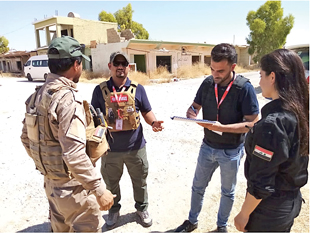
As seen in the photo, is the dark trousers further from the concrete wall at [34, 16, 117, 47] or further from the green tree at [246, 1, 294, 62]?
the green tree at [246, 1, 294, 62]

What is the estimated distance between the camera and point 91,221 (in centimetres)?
192

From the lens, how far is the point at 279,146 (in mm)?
1301

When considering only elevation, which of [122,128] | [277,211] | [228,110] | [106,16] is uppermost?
[106,16]

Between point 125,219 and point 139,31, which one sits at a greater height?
point 139,31

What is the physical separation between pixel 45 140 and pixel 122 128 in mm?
1039

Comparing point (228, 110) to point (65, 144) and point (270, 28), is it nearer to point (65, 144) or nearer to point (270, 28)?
point (65, 144)

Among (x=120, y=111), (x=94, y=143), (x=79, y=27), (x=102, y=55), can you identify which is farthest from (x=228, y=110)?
(x=79, y=27)

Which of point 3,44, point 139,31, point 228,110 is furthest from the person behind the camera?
point 139,31

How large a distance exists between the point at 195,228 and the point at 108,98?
172 cm

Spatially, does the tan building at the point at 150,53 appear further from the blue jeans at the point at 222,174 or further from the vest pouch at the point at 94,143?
the vest pouch at the point at 94,143

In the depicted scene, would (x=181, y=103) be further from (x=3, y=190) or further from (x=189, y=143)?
(x=3, y=190)

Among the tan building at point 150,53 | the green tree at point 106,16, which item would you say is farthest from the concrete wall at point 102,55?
the green tree at point 106,16

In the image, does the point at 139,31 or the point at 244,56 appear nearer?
the point at 244,56

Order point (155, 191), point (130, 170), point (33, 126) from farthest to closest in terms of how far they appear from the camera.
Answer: point (155, 191)
point (130, 170)
point (33, 126)
